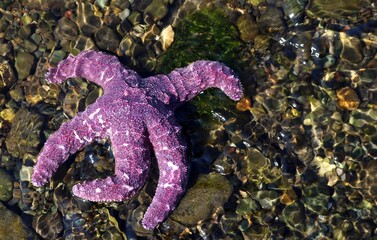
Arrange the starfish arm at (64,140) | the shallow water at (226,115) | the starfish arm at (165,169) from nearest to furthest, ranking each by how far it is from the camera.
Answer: the starfish arm at (165,169) → the starfish arm at (64,140) → the shallow water at (226,115)

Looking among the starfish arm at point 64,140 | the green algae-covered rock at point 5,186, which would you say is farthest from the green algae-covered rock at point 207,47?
the green algae-covered rock at point 5,186

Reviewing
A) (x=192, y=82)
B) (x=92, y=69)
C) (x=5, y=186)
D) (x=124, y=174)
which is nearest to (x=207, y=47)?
(x=192, y=82)

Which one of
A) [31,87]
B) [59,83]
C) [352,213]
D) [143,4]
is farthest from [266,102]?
[31,87]

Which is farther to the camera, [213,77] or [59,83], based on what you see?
[59,83]

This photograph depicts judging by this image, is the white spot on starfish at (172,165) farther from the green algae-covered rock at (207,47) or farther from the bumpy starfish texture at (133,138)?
the green algae-covered rock at (207,47)

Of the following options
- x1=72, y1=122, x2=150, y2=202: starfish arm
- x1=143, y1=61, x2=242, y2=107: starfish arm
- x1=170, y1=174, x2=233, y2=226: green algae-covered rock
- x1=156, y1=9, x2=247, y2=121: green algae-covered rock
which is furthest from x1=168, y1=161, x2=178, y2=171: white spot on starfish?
x1=156, y1=9, x2=247, y2=121: green algae-covered rock

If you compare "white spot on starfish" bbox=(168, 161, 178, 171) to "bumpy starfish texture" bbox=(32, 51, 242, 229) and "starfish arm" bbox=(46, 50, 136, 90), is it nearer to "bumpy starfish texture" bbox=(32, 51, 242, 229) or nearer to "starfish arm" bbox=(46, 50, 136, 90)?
"bumpy starfish texture" bbox=(32, 51, 242, 229)

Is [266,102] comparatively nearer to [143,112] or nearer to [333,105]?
[333,105]

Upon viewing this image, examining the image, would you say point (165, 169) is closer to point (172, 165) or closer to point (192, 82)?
point (172, 165)
